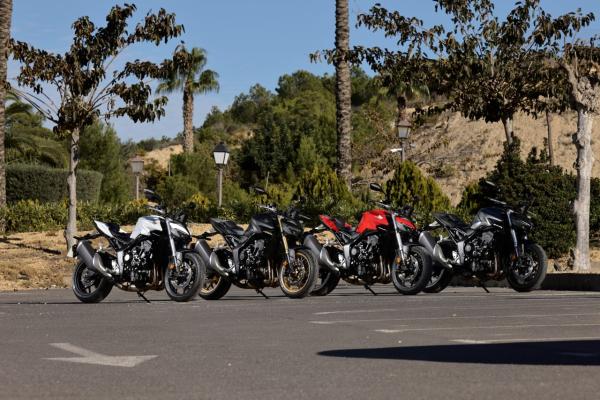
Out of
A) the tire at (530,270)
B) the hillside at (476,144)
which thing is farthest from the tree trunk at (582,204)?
the hillside at (476,144)

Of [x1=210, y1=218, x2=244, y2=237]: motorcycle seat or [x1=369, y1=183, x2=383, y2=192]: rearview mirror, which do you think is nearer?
[x1=210, y1=218, x2=244, y2=237]: motorcycle seat

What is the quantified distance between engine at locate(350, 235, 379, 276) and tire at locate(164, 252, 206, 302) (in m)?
2.64

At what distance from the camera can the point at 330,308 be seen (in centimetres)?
1508

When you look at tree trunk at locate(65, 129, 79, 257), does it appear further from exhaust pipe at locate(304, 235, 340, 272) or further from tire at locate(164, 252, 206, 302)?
tire at locate(164, 252, 206, 302)

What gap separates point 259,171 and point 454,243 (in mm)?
63045

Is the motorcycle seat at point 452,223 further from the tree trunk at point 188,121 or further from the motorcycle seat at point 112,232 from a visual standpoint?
the tree trunk at point 188,121

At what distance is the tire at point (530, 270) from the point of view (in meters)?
17.8

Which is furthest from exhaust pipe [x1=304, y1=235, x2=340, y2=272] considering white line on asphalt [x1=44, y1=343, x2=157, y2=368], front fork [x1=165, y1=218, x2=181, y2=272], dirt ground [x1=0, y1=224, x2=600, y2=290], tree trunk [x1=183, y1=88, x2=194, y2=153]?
tree trunk [x1=183, y1=88, x2=194, y2=153]

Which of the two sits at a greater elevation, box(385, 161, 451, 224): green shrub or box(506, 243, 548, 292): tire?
box(385, 161, 451, 224): green shrub

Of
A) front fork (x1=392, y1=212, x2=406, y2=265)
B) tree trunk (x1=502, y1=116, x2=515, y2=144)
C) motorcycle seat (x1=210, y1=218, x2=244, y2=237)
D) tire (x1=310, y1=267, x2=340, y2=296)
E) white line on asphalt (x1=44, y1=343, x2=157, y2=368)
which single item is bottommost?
white line on asphalt (x1=44, y1=343, x2=157, y2=368)

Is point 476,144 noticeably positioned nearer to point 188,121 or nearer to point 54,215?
point 188,121

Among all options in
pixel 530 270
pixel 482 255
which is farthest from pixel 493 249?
pixel 530 270

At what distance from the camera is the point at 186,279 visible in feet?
54.4

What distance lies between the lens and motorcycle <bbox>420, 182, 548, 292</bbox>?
1805 cm
